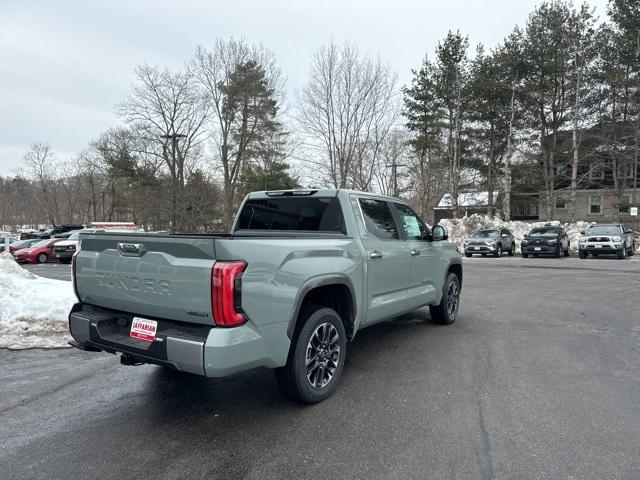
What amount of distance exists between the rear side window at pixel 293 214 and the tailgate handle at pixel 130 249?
73.5 inches

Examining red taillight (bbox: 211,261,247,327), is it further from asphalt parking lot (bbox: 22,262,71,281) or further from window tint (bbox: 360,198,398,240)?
asphalt parking lot (bbox: 22,262,71,281)

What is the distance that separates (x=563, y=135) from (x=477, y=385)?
35403mm

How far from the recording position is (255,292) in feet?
10.0

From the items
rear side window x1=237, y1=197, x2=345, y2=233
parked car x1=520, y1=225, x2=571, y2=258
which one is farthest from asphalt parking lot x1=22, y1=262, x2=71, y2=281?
parked car x1=520, y1=225, x2=571, y2=258

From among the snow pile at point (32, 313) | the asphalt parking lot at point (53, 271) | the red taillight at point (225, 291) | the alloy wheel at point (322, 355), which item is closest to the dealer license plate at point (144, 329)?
the red taillight at point (225, 291)

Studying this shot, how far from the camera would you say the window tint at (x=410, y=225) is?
5488 mm

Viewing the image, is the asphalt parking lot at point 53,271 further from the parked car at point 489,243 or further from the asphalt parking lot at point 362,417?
Answer: the parked car at point 489,243

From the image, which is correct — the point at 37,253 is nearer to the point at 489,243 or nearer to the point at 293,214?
the point at 293,214

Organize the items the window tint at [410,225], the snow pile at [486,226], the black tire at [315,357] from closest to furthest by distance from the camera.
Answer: the black tire at [315,357] < the window tint at [410,225] < the snow pile at [486,226]

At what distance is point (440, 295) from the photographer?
6.31 meters

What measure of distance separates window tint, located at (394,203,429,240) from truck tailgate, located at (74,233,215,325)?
10.1 feet

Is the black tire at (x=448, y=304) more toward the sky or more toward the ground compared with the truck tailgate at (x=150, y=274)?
more toward the ground

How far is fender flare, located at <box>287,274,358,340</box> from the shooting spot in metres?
3.36

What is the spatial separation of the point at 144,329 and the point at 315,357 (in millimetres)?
1422
